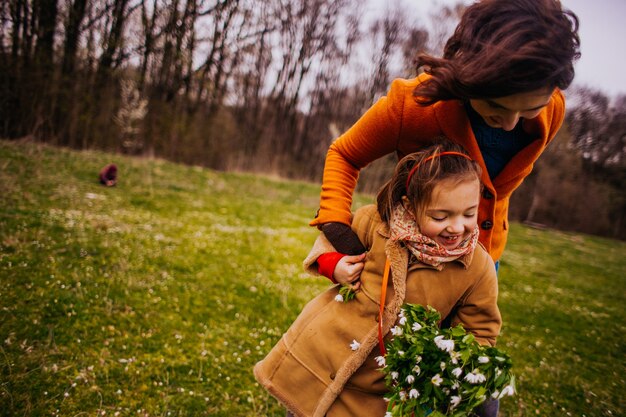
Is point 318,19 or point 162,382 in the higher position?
point 318,19

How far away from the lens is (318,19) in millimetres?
25359

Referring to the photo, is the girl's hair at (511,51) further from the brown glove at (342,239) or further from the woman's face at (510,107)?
the brown glove at (342,239)

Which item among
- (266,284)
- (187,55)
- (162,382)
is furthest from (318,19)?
(162,382)

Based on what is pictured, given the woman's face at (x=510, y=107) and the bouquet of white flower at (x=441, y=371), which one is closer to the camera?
the bouquet of white flower at (x=441, y=371)

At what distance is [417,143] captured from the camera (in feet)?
6.61

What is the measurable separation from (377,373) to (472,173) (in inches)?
43.8

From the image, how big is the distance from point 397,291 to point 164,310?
3.54 metres

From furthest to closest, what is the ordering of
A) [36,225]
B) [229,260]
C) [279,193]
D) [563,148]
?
[563,148] < [279,193] < [229,260] < [36,225]

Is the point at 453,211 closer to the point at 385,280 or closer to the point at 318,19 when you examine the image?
the point at 385,280

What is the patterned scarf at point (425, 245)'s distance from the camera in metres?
1.72

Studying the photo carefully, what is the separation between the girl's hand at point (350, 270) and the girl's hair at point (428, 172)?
13.2 inches

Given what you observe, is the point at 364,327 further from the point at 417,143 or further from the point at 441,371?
the point at 417,143

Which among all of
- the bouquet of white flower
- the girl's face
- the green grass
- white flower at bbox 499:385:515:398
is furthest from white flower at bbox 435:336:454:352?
the green grass

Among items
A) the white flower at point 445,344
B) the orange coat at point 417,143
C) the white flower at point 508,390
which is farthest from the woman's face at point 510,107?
the white flower at point 508,390
